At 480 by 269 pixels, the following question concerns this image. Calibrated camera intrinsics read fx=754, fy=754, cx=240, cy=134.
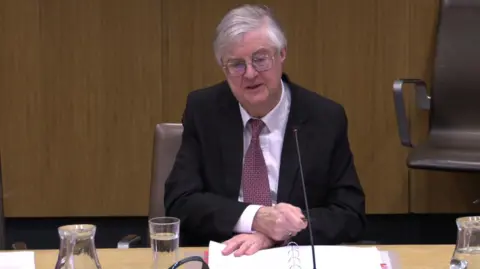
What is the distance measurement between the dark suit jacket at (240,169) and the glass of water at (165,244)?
18.8 inches

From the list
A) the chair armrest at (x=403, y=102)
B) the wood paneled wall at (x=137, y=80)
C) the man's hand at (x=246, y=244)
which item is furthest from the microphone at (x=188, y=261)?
the wood paneled wall at (x=137, y=80)

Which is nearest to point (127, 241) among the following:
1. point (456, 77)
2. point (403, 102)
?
point (403, 102)

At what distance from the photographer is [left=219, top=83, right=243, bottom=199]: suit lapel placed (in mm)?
2229

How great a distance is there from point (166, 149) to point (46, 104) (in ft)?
5.58

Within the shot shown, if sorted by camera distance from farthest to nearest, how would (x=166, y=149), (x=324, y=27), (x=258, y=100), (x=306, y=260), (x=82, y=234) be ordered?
(x=324, y=27) < (x=166, y=149) < (x=258, y=100) < (x=306, y=260) < (x=82, y=234)

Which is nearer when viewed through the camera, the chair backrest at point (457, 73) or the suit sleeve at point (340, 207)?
the suit sleeve at point (340, 207)

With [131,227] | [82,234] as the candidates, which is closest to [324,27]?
[131,227]

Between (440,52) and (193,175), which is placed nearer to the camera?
(193,175)

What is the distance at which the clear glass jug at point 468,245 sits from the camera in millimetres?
1445

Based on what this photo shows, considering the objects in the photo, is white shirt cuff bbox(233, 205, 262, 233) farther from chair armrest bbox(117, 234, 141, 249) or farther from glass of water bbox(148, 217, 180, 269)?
glass of water bbox(148, 217, 180, 269)

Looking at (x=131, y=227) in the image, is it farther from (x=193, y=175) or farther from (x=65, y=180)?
(x=193, y=175)

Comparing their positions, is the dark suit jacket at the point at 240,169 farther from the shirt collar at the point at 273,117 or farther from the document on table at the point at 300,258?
the document on table at the point at 300,258

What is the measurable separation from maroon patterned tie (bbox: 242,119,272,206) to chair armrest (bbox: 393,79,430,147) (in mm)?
1332

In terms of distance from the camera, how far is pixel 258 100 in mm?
2217
